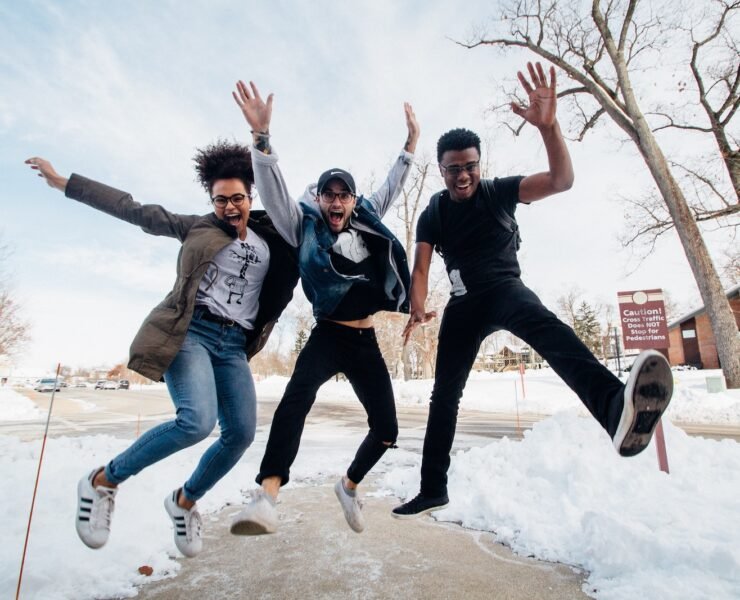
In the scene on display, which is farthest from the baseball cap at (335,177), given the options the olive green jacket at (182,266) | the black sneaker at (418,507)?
the black sneaker at (418,507)

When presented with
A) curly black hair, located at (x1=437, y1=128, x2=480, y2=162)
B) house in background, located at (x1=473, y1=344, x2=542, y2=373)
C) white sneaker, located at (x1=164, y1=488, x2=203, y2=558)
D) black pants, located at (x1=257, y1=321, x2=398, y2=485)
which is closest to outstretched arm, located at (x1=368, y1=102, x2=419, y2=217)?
curly black hair, located at (x1=437, y1=128, x2=480, y2=162)

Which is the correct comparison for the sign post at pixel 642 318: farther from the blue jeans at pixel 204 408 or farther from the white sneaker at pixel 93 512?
the white sneaker at pixel 93 512

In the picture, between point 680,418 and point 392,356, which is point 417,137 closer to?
point 680,418

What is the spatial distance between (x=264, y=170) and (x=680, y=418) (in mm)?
13696

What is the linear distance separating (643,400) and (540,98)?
5.53ft

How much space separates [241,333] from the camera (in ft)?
10.2

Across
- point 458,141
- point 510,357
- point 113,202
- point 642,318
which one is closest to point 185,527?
point 113,202

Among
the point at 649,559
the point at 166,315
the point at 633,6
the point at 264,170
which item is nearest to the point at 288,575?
the point at 166,315

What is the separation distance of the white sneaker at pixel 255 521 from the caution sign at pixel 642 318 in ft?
24.6

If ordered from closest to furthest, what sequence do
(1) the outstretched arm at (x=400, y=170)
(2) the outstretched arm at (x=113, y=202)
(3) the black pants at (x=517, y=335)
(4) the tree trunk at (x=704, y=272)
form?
1. (3) the black pants at (x=517, y=335)
2. (2) the outstretched arm at (x=113, y=202)
3. (1) the outstretched arm at (x=400, y=170)
4. (4) the tree trunk at (x=704, y=272)

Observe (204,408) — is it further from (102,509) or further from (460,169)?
(460,169)

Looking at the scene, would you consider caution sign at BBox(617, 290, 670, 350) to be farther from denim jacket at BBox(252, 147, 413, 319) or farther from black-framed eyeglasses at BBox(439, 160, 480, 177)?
denim jacket at BBox(252, 147, 413, 319)

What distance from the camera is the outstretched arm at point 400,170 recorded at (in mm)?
3564

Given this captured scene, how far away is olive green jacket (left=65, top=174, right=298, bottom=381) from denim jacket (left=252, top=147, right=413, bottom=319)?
269 mm
